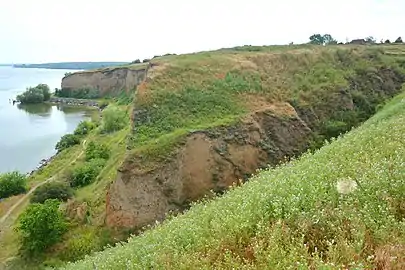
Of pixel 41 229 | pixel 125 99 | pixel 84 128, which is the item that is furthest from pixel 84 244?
pixel 125 99

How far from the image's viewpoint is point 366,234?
15.7 ft

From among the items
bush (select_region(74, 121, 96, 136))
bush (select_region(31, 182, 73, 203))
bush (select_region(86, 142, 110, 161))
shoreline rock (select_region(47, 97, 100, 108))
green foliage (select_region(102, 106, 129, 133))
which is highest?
green foliage (select_region(102, 106, 129, 133))

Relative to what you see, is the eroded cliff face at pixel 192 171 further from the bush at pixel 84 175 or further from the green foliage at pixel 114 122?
the green foliage at pixel 114 122

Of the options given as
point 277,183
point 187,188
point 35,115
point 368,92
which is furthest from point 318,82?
point 35,115

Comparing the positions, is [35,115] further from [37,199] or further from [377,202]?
[377,202]

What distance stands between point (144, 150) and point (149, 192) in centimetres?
190

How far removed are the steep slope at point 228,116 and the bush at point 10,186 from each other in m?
11.8

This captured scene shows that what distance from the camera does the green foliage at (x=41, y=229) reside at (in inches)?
664

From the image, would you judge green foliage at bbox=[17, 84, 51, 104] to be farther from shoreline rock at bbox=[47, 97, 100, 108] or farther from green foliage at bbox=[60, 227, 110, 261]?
green foliage at bbox=[60, 227, 110, 261]

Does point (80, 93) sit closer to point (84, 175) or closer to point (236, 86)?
point (84, 175)

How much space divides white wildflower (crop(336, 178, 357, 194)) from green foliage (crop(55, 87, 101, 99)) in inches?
3125

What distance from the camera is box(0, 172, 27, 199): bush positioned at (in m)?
26.5

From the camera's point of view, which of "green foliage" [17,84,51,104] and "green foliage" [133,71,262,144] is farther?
"green foliage" [17,84,51,104]

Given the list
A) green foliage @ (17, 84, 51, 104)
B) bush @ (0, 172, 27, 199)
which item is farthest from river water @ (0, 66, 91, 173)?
bush @ (0, 172, 27, 199)
